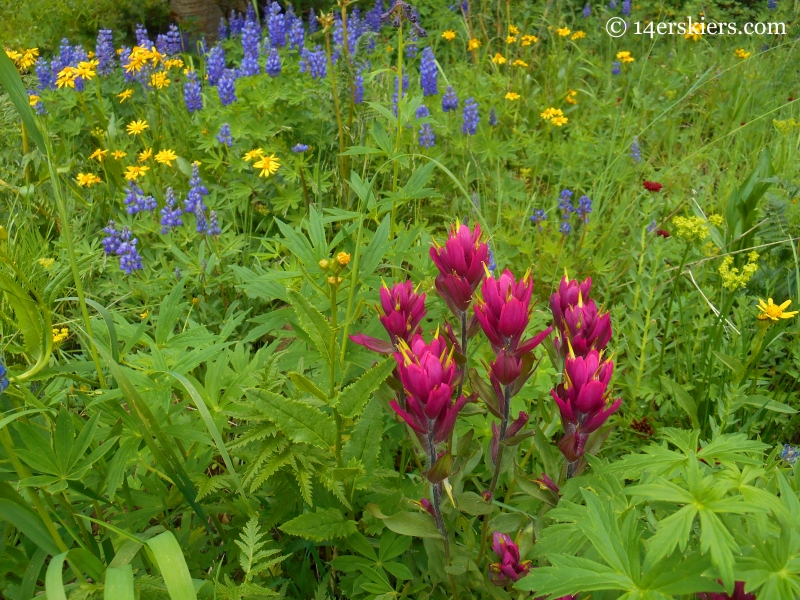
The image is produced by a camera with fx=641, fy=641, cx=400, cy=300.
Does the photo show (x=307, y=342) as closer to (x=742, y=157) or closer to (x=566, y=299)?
(x=566, y=299)

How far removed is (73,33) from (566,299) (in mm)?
4654

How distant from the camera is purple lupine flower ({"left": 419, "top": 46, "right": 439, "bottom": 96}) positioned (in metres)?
3.36

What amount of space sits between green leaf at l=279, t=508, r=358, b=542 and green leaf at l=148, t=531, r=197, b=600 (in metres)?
0.25

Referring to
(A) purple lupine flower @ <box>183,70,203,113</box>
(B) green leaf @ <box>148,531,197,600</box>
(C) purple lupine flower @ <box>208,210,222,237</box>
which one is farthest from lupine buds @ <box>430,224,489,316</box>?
(A) purple lupine flower @ <box>183,70,203,113</box>

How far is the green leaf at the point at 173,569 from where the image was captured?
3.27ft

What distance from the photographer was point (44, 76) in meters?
3.51

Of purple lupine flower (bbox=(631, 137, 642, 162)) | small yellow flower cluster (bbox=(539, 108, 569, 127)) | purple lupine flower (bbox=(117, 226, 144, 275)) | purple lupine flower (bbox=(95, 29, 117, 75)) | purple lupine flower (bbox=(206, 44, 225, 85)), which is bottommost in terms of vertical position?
purple lupine flower (bbox=(631, 137, 642, 162))

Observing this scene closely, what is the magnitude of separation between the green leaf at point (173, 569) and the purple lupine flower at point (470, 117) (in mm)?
2625

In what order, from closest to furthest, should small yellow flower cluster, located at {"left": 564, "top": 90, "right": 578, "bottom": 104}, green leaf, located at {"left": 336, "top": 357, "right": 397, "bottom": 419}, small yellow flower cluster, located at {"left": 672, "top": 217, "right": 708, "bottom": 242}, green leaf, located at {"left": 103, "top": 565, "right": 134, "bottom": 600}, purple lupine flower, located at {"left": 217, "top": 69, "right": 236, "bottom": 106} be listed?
green leaf, located at {"left": 103, "top": 565, "right": 134, "bottom": 600}
green leaf, located at {"left": 336, "top": 357, "right": 397, "bottom": 419}
small yellow flower cluster, located at {"left": 672, "top": 217, "right": 708, "bottom": 242}
purple lupine flower, located at {"left": 217, "top": 69, "right": 236, "bottom": 106}
small yellow flower cluster, located at {"left": 564, "top": 90, "right": 578, "bottom": 104}

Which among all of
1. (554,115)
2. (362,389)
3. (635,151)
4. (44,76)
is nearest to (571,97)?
(554,115)

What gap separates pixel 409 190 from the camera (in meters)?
1.89

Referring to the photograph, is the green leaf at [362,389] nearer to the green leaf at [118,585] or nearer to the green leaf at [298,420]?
the green leaf at [298,420]

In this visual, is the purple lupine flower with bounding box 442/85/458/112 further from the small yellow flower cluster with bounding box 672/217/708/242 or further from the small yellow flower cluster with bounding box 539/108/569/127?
the small yellow flower cluster with bounding box 672/217/708/242

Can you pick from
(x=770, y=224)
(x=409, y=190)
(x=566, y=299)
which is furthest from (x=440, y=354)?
(x=770, y=224)
